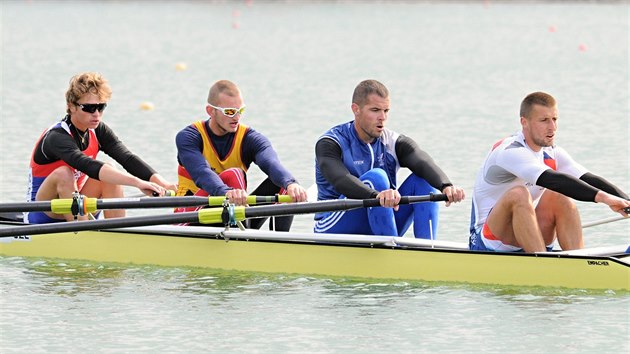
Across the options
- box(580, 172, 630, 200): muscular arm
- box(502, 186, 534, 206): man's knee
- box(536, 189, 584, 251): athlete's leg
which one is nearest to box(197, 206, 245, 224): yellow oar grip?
box(502, 186, 534, 206): man's knee

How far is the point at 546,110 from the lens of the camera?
817 centimetres

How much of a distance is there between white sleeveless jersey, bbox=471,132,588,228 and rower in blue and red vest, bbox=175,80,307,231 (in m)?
1.26

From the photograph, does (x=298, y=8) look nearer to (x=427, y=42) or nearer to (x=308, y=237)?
(x=427, y=42)

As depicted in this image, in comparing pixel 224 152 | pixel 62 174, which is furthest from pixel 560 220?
pixel 62 174

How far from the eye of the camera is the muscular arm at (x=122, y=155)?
969cm

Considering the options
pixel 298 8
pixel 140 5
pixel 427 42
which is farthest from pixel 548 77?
pixel 140 5

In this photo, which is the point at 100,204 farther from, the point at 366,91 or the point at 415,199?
the point at 415,199

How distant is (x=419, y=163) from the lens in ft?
29.0

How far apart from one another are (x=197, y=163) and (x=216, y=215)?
782 millimetres

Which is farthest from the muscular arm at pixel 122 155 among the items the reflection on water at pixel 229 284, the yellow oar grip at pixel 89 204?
the yellow oar grip at pixel 89 204

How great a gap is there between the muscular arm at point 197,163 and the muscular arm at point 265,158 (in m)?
0.31

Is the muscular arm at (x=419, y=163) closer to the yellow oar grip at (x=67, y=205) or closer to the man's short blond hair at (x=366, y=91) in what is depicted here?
the man's short blond hair at (x=366, y=91)

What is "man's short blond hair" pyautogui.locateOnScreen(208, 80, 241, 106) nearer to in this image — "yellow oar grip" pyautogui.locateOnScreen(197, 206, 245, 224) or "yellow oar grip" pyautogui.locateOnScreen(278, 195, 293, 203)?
"yellow oar grip" pyautogui.locateOnScreen(278, 195, 293, 203)

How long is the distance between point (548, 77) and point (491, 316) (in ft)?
57.8
